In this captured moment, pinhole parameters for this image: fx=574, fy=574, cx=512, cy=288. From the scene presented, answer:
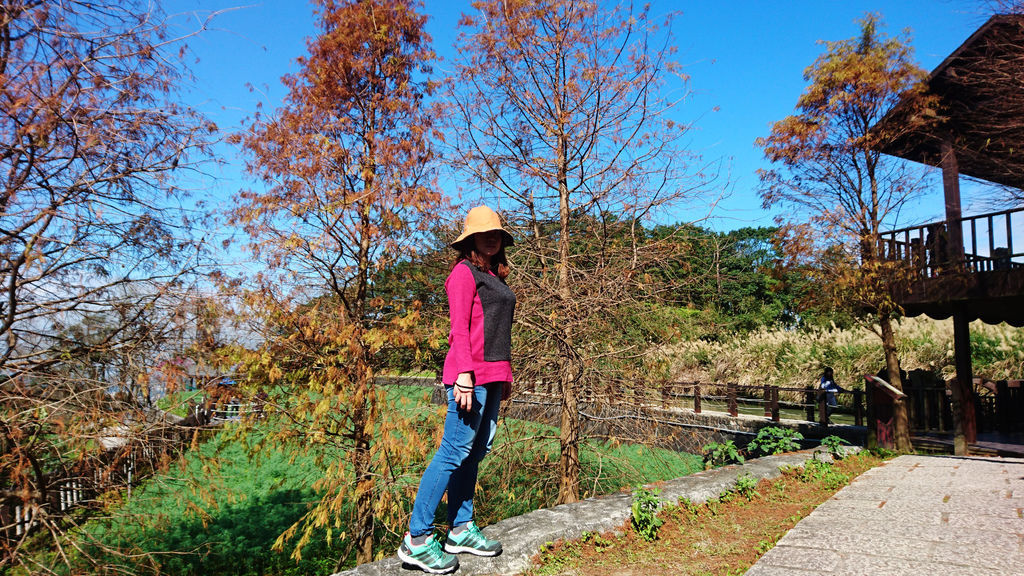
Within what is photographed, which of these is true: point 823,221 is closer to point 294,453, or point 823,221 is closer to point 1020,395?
point 1020,395

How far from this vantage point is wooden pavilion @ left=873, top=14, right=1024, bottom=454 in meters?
8.74

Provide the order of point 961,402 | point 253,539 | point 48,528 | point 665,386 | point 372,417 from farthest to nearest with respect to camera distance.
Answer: point 961,402 < point 253,539 < point 665,386 < point 372,417 < point 48,528

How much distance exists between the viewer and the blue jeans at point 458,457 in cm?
293

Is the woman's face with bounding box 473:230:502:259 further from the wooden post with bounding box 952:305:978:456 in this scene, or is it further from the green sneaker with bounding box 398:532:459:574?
the wooden post with bounding box 952:305:978:456

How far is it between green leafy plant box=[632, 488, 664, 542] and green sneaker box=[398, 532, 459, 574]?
57.1 inches

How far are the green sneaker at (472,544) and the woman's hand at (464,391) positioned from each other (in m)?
0.78

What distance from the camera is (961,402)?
30.9 ft

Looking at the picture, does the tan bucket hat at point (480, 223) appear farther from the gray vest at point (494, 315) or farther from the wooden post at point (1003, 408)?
the wooden post at point (1003, 408)

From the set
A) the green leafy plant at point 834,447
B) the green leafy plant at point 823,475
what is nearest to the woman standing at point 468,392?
the green leafy plant at point 823,475

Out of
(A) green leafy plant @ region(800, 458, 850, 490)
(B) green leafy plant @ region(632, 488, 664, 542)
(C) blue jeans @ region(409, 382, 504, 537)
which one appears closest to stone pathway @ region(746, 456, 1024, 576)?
(A) green leafy plant @ region(800, 458, 850, 490)

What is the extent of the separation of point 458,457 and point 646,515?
5.23ft

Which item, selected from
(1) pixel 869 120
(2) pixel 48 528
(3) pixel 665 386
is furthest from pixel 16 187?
(1) pixel 869 120

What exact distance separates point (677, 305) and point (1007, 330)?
16337 millimetres

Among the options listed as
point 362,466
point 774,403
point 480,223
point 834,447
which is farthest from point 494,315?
point 774,403
